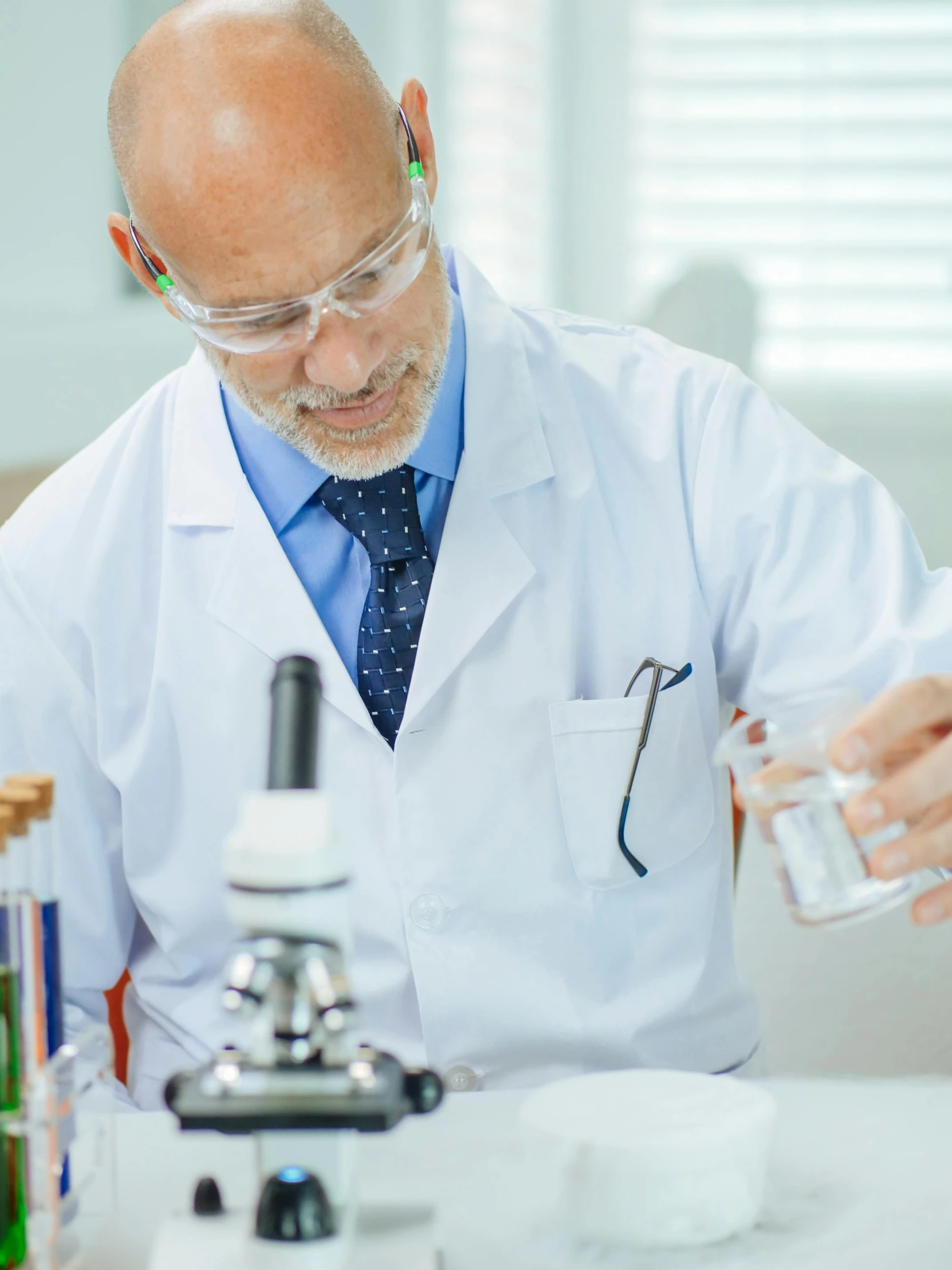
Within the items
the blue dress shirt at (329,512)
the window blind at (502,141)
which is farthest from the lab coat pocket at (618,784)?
the window blind at (502,141)

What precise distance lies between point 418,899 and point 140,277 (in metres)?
0.63

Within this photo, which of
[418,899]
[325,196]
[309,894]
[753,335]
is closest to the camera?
[309,894]

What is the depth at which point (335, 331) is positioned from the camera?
1.24 m

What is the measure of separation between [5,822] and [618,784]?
26.5 inches

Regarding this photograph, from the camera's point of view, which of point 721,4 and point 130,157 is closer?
point 130,157

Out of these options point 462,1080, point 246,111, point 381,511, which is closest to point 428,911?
point 462,1080

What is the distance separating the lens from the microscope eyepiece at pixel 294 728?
0.75 meters

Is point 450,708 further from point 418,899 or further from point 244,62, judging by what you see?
point 244,62

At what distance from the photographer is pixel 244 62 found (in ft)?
3.99

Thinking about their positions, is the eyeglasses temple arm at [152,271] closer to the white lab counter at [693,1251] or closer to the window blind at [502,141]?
the white lab counter at [693,1251]

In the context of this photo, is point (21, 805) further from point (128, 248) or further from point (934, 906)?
point (128, 248)

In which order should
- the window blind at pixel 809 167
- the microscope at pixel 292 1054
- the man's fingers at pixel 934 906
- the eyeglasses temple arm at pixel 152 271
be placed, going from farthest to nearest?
1. the window blind at pixel 809 167
2. the eyeglasses temple arm at pixel 152 271
3. the man's fingers at pixel 934 906
4. the microscope at pixel 292 1054

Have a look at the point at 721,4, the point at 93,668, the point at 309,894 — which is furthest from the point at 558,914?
the point at 721,4

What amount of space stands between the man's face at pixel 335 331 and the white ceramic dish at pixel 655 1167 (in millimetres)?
647
